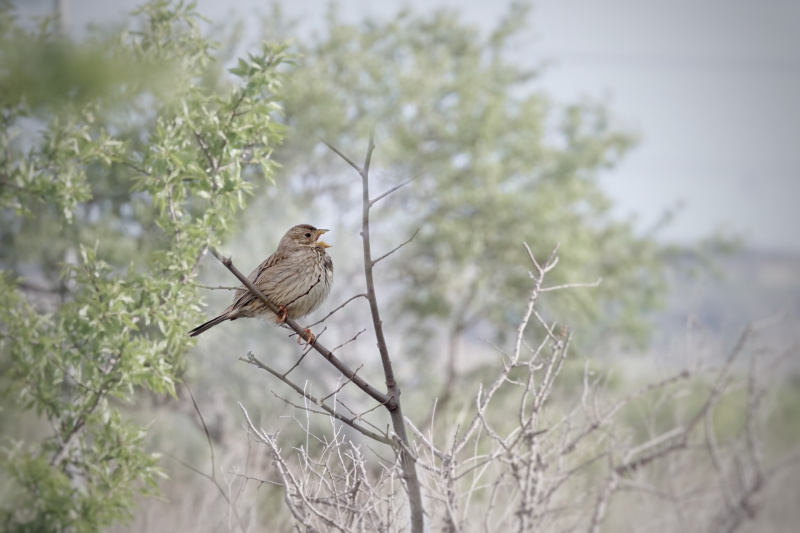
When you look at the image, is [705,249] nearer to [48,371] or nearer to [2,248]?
[2,248]

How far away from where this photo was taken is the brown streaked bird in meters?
3.65

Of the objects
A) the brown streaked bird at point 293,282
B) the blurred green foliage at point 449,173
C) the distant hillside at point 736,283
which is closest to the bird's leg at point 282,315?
the brown streaked bird at point 293,282

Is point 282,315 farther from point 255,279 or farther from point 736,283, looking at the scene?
point 736,283

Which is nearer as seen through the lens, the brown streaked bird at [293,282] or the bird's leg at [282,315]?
the bird's leg at [282,315]

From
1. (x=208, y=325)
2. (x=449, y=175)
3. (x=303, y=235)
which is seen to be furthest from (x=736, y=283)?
(x=208, y=325)

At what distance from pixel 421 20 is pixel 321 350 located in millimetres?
16009

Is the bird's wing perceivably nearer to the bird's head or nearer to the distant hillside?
the bird's head

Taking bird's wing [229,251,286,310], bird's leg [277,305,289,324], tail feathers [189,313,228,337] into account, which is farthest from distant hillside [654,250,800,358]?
tail feathers [189,313,228,337]

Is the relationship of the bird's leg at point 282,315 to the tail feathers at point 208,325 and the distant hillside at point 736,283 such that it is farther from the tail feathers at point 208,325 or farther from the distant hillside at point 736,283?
the distant hillside at point 736,283

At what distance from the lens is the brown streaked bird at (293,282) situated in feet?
12.0

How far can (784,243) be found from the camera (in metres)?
22.5

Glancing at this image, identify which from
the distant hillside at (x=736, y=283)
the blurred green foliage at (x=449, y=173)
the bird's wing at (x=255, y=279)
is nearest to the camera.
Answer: the bird's wing at (x=255, y=279)

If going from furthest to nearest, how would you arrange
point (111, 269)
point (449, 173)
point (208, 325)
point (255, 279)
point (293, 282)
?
point (449, 173) → point (111, 269) → point (255, 279) → point (293, 282) → point (208, 325)

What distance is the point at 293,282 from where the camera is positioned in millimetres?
3725
